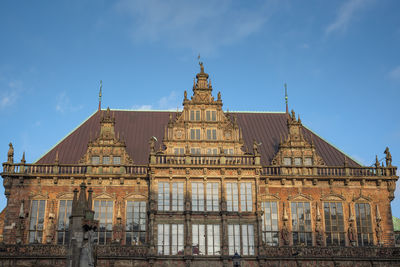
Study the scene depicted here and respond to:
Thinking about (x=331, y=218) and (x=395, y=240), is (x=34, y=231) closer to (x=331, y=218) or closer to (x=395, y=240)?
(x=331, y=218)

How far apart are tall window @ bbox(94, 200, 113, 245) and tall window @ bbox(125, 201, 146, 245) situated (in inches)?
42.8

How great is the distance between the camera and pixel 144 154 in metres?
36.2

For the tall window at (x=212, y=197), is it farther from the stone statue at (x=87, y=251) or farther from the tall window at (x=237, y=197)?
the stone statue at (x=87, y=251)

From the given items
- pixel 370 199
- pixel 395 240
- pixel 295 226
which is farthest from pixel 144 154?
pixel 395 240

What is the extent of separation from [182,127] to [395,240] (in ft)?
53.7

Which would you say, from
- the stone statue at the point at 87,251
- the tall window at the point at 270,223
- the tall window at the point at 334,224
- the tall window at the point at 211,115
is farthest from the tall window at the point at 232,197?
the stone statue at the point at 87,251

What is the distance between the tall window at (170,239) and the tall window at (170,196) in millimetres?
1145

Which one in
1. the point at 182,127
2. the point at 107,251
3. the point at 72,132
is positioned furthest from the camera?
the point at 72,132

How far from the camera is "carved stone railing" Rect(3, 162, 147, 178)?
1313 inches

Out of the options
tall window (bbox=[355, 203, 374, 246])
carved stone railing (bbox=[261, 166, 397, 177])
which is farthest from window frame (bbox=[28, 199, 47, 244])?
tall window (bbox=[355, 203, 374, 246])

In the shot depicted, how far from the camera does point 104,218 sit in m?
32.6

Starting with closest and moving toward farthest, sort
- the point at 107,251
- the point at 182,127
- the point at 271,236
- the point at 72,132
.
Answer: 1. the point at 107,251
2. the point at 271,236
3. the point at 182,127
4. the point at 72,132

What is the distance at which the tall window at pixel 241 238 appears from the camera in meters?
31.0

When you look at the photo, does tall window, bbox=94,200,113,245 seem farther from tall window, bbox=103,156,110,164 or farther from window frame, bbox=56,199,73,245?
tall window, bbox=103,156,110,164
